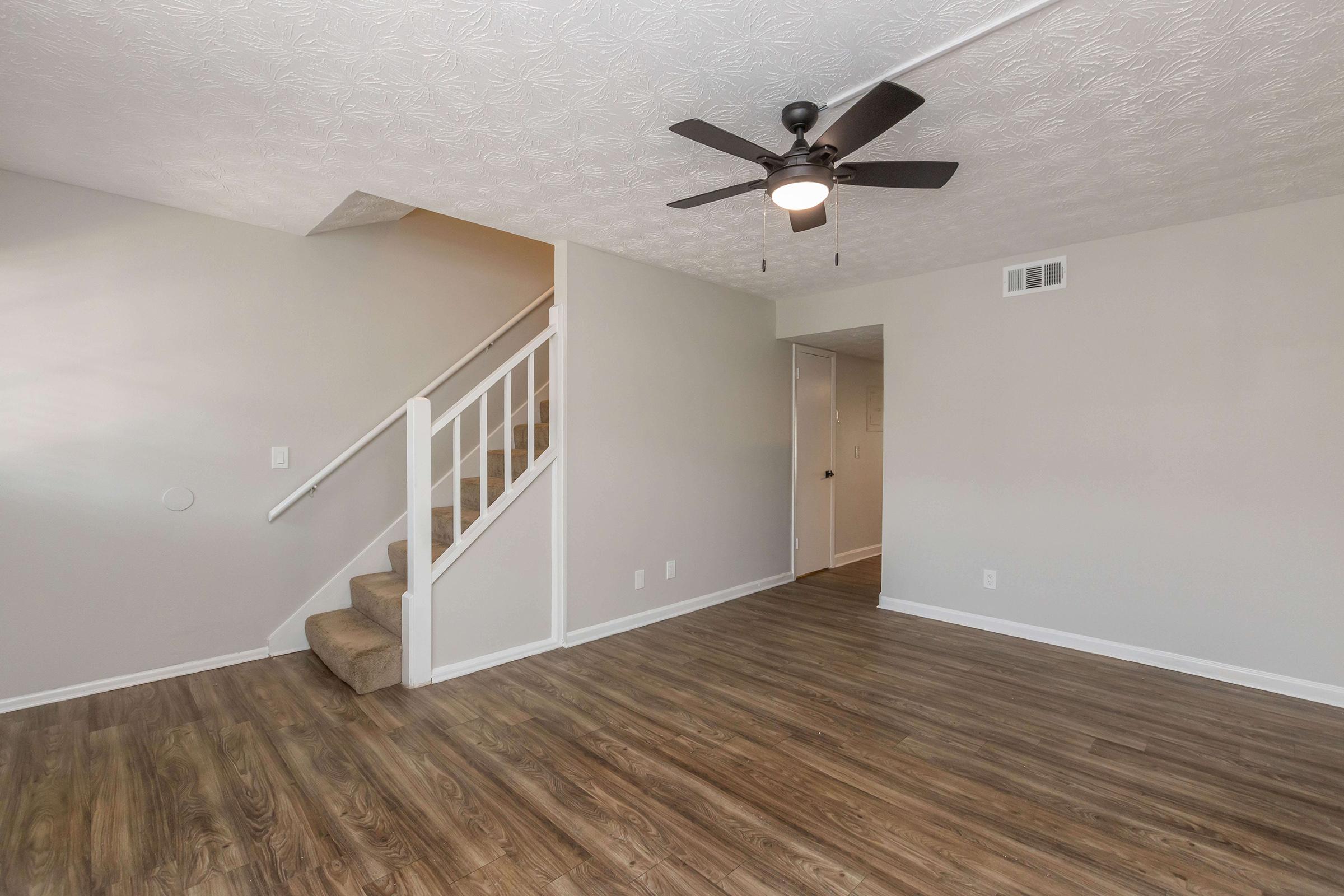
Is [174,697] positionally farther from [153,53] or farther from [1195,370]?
[1195,370]

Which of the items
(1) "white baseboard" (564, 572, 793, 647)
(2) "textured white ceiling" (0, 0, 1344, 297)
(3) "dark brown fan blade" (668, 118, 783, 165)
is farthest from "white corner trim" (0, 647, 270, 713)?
(3) "dark brown fan blade" (668, 118, 783, 165)

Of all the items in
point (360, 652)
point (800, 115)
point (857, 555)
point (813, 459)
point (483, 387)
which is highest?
point (800, 115)

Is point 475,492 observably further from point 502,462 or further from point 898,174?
point 898,174

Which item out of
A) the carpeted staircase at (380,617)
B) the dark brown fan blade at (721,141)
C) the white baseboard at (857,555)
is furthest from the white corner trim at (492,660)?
the white baseboard at (857,555)

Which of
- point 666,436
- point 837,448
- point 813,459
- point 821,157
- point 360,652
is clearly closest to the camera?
point 821,157

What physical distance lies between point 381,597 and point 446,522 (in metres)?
0.54

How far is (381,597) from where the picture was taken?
11.4 ft

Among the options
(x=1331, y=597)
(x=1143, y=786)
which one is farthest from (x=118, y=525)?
(x=1331, y=597)

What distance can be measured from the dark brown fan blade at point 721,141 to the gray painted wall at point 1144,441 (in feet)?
8.89

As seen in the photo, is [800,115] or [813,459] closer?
[800,115]

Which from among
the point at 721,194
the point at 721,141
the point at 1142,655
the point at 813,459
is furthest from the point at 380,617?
the point at 1142,655

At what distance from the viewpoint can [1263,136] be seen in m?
2.44

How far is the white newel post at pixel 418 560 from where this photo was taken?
3174mm

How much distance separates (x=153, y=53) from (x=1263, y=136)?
12.9 ft
